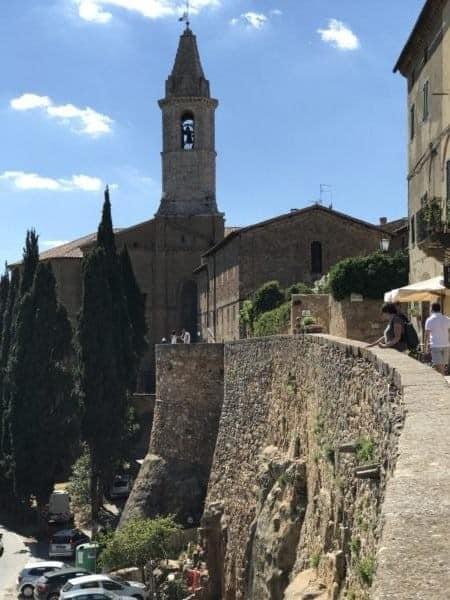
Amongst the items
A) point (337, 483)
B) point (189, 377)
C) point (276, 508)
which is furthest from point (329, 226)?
point (337, 483)

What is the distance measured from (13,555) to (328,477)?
917 inches

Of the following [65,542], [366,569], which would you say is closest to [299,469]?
[366,569]

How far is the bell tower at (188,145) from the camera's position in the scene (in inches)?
2532

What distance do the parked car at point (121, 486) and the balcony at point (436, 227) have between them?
930 inches

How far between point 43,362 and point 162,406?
9465 millimetres

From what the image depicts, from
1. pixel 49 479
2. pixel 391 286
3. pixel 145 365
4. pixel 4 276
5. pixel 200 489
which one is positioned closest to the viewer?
pixel 391 286

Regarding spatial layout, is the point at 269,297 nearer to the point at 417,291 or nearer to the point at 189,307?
the point at 417,291

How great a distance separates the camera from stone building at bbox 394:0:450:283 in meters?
19.2

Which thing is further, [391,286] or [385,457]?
[391,286]

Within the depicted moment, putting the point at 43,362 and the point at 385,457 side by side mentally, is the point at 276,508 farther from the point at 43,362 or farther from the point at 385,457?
the point at 43,362

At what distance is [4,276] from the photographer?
54969mm

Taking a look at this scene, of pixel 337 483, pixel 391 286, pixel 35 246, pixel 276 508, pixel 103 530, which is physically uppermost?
pixel 35 246

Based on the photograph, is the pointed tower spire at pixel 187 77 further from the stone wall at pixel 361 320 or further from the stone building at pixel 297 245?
the stone wall at pixel 361 320

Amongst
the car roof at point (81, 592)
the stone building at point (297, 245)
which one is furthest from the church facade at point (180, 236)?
the car roof at point (81, 592)
